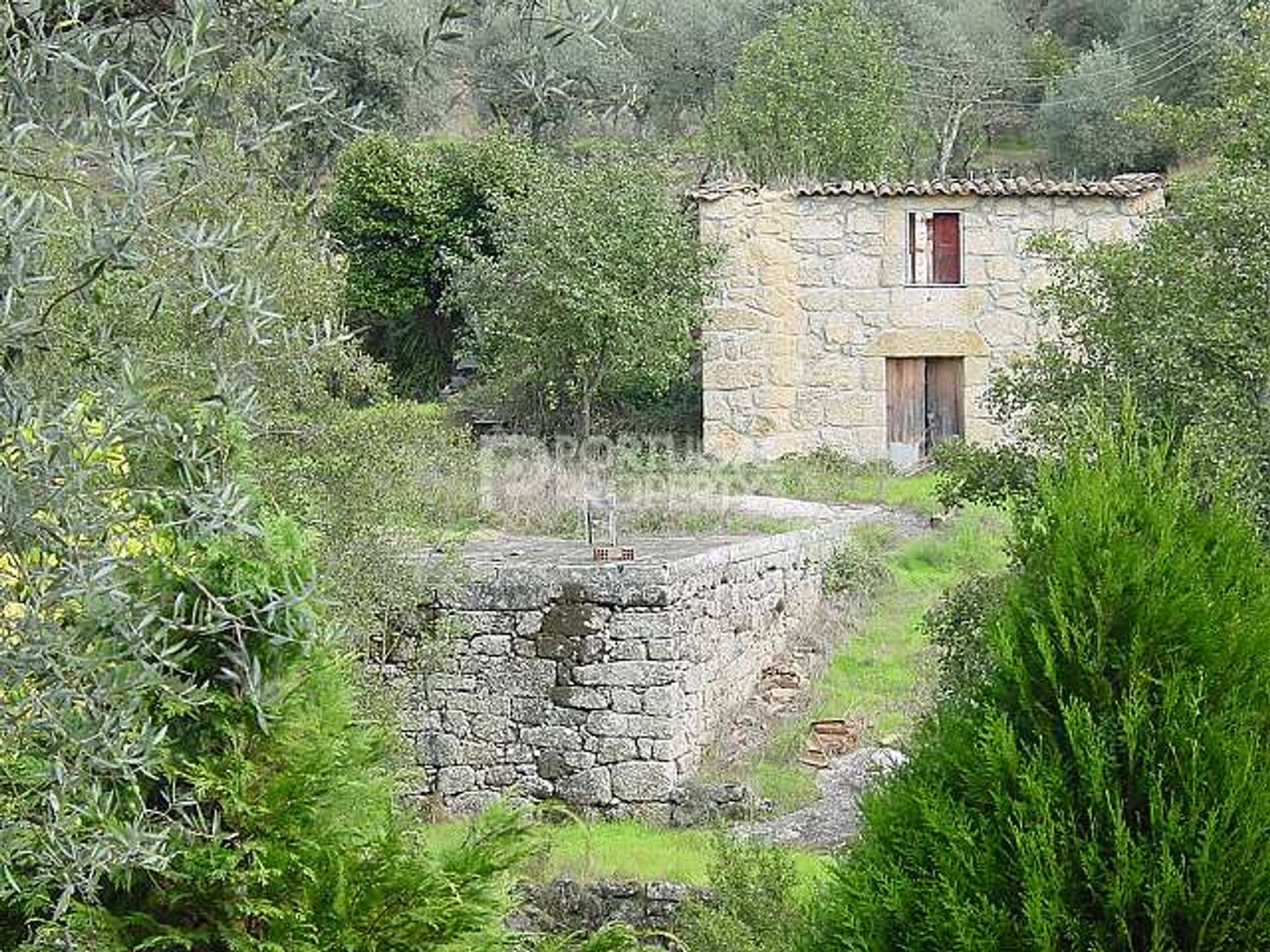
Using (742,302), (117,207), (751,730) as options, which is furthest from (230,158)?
(742,302)

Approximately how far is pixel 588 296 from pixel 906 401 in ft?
16.1

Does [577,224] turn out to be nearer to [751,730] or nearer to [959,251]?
[959,251]

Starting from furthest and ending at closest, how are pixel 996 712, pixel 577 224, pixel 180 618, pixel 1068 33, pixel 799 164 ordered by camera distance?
pixel 1068 33 < pixel 799 164 < pixel 577 224 < pixel 996 712 < pixel 180 618

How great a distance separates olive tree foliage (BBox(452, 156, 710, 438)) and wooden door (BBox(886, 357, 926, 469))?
2782 mm

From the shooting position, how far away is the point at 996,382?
10641mm

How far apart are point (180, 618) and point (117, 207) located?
0.76 m

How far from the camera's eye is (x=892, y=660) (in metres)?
15.0

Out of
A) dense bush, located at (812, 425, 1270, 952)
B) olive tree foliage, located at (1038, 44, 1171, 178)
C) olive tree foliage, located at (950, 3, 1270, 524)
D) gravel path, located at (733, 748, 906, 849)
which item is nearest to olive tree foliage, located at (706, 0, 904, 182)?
olive tree foliage, located at (1038, 44, 1171, 178)

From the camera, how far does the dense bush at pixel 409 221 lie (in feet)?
83.5

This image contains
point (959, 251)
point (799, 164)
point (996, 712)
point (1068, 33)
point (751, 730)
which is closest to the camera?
point (996, 712)

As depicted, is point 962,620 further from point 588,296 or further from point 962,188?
point 962,188

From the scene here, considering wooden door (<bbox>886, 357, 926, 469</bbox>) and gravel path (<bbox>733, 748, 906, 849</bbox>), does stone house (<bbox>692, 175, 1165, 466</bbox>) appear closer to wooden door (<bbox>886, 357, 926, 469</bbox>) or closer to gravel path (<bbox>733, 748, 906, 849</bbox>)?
wooden door (<bbox>886, 357, 926, 469</bbox>)

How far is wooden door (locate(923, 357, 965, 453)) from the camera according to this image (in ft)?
77.8

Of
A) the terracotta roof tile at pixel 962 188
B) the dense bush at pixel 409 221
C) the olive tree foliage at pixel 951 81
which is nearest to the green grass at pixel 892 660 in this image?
the terracotta roof tile at pixel 962 188
